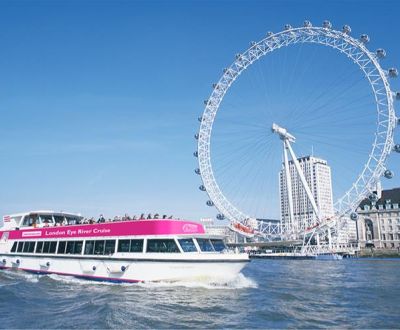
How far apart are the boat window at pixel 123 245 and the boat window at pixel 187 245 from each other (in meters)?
3.54

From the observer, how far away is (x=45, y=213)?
3406cm

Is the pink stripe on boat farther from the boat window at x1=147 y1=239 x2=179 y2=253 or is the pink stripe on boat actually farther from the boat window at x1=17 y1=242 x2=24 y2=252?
the boat window at x1=17 y1=242 x2=24 y2=252

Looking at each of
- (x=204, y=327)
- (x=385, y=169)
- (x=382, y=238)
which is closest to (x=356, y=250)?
(x=382, y=238)

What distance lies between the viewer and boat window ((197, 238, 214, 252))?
973 inches

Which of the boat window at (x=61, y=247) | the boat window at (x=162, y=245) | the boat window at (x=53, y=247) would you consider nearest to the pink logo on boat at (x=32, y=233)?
the boat window at (x=53, y=247)

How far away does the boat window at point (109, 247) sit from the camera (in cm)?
2672

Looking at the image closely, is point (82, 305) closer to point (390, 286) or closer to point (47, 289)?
point (47, 289)

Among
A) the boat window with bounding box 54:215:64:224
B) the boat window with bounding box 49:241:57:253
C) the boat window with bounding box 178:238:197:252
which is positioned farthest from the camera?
the boat window with bounding box 54:215:64:224

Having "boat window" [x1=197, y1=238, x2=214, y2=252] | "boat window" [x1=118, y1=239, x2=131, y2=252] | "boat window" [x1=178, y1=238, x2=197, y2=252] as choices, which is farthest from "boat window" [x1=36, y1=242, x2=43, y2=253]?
"boat window" [x1=197, y1=238, x2=214, y2=252]

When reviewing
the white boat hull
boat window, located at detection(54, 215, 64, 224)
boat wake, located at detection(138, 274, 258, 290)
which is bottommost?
boat wake, located at detection(138, 274, 258, 290)

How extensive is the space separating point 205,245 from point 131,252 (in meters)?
4.28

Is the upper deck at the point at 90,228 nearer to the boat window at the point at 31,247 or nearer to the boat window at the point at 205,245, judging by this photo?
the boat window at the point at 31,247

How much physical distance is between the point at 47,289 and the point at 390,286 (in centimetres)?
2018

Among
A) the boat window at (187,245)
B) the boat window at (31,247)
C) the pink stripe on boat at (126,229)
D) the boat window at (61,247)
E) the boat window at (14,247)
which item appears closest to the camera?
the boat window at (187,245)
